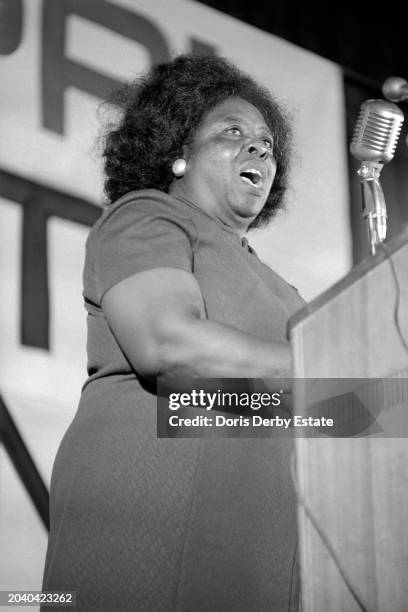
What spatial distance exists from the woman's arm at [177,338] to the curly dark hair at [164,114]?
22.7 inches

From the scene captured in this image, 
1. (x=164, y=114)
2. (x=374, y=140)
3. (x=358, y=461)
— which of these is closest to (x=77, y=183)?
(x=164, y=114)

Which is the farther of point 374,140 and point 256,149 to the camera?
point 256,149

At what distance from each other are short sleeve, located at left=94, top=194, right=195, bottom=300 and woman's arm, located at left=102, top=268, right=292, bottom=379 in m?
0.02

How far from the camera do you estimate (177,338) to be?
121cm

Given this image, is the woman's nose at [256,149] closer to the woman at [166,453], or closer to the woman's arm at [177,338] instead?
the woman at [166,453]

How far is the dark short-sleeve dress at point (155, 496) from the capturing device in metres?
1.26

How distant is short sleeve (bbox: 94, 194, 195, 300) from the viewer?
129 cm

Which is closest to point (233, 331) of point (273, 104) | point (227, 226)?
point (227, 226)

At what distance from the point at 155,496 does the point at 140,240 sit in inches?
13.3

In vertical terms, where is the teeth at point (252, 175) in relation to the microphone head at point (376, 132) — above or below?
above

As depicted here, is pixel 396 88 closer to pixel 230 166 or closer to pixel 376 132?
pixel 376 132

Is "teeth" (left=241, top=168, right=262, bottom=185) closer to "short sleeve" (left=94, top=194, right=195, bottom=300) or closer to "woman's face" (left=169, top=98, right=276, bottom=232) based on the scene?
"woman's face" (left=169, top=98, right=276, bottom=232)

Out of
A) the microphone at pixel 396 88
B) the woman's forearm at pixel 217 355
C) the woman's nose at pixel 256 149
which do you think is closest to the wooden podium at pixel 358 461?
the woman's forearm at pixel 217 355

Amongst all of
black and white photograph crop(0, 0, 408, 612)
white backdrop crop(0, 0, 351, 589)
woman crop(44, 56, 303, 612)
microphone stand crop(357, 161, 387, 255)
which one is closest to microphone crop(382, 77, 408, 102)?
black and white photograph crop(0, 0, 408, 612)
